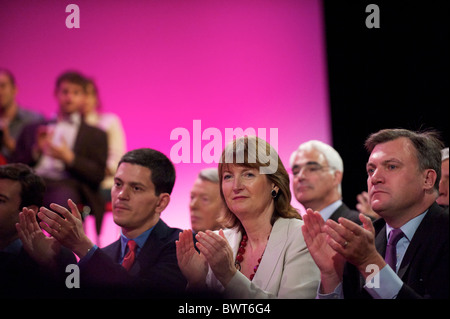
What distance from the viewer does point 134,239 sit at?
2.87 metres

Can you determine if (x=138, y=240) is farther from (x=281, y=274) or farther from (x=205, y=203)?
(x=205, y=203)

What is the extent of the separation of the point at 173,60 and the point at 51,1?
1111 mm

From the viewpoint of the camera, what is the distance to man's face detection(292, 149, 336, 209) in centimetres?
382

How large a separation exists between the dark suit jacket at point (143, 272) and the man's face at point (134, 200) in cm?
9

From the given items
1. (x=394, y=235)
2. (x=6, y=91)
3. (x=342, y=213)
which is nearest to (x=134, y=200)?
(x=394, y=235)

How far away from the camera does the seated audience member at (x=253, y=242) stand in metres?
2.26

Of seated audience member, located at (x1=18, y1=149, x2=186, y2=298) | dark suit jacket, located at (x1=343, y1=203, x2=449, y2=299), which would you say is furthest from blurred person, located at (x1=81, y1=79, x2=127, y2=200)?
dark suit jacket, located at (x1=343, y1=203, x2=449, y2=299)

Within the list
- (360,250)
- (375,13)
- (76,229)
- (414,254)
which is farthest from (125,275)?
(375,13)

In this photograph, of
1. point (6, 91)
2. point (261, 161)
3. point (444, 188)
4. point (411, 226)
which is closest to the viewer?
point (411, 226)

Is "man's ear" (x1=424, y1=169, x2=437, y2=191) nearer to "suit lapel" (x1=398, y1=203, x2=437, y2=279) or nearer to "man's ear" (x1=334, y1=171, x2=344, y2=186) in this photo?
"suit lapel" (x1=398, y1=203, x2=437, y2=279)

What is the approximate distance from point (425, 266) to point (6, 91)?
→ 3787 millimetres

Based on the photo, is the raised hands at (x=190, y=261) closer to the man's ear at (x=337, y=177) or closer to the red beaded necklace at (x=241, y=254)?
the red beaded necklace at (x=241, y=254)

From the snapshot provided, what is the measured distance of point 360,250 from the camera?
206 centimetres

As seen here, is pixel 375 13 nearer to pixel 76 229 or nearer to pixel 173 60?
pixel 173 60
